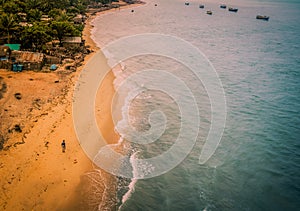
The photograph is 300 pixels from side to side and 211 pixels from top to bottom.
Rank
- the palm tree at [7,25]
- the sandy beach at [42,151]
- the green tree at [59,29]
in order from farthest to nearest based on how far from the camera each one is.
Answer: the green tree at [59,29]
the palm tree at [7,25]
the sandy beach at [42,151]

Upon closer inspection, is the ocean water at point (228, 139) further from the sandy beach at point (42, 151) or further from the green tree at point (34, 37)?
the green tree at point (34, 37)

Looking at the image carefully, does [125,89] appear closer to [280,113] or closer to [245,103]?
[245,103]

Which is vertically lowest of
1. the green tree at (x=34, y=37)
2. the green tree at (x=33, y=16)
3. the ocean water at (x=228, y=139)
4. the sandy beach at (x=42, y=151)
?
the ocean water at (x=228, y=139)

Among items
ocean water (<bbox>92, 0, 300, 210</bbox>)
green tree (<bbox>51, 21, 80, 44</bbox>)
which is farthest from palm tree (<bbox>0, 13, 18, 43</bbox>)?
ocean water (<bbox>92, 0, 300, 210</bbox>)

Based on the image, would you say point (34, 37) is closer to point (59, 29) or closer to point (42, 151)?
point (59, 29)

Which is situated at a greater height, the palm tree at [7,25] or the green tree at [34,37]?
the palm tree at [7,25]

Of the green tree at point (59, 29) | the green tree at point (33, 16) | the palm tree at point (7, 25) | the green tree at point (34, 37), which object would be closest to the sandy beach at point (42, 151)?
the green tree at point (34, 37)

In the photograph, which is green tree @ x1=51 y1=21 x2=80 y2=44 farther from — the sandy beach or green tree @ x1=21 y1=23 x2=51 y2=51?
the sandy beach

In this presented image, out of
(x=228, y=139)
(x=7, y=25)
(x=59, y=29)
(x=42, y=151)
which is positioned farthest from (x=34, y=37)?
(x=228, y=139)
